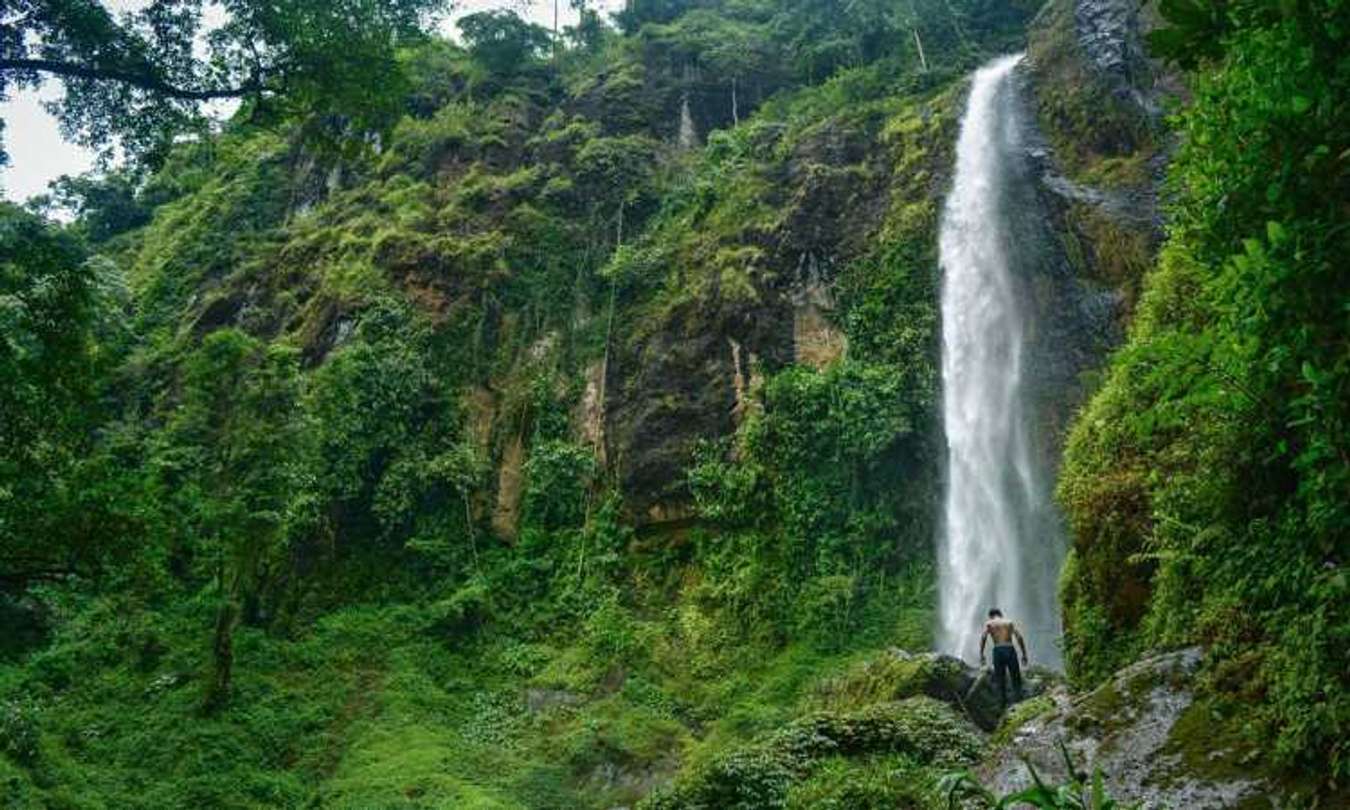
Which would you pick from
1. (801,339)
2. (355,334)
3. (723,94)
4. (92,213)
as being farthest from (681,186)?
(92,213)

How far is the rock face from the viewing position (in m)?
3.61

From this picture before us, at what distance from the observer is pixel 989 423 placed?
1764 centimetres

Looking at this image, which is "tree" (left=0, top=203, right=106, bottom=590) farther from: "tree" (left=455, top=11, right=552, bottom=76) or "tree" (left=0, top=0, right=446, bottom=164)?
"tree" (left=455, top=11, right=552, bottom=76)

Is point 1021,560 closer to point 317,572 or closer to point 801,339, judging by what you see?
point 801,339

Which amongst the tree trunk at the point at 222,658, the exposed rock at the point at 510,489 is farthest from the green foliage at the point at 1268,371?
the exposed rock at the point at 510,489

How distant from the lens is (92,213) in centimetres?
3834

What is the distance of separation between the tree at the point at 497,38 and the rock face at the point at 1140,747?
30.9 metres

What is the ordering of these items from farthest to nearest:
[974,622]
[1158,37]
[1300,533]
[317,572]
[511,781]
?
[317,572] → [974,622] → [511,781] → [1300,533] → [1158,37]

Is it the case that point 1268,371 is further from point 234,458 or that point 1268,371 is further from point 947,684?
point 234,458

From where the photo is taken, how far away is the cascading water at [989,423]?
633 inches

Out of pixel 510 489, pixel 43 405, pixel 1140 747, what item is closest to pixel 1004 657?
pixel 1140 747

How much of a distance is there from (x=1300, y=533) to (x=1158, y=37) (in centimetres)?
201

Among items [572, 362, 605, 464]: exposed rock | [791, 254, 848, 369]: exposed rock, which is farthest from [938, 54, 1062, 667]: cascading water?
[572, 362, 605, 464]: exposed rock

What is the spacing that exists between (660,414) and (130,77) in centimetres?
1396
